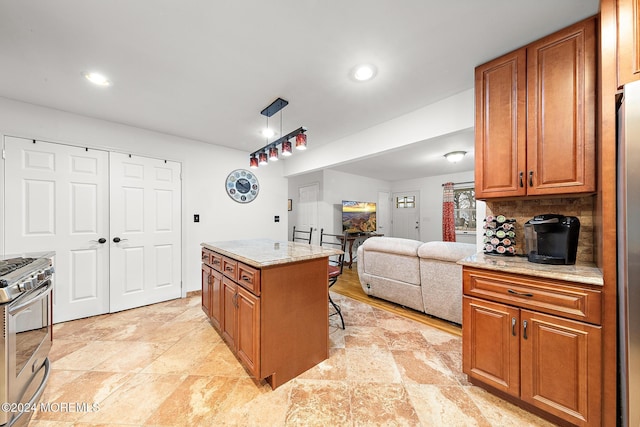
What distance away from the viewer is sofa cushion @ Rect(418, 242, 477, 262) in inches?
93.7

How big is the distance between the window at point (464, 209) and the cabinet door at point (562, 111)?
484cm

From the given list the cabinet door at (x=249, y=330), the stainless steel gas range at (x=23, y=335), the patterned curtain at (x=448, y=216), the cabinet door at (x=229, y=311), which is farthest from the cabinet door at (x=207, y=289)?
the patterned curtain at (x=448, y=216)

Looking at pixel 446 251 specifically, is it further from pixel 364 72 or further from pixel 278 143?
pixel 278 143

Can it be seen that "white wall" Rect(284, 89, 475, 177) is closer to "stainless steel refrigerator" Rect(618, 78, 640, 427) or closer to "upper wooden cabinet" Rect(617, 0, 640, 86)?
"upper wooden cabinet" Rect(617, 0, 640, 86)

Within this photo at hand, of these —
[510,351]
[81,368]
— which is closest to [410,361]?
[510,351]

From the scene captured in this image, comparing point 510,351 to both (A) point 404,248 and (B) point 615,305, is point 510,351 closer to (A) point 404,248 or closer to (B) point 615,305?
(B) point 615,305

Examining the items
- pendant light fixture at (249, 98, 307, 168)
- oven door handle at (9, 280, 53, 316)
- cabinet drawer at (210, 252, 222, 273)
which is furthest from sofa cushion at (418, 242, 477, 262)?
oven door handle at (9, 280, 53, 316)

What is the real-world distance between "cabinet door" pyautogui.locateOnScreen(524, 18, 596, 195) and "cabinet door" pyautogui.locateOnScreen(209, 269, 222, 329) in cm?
258

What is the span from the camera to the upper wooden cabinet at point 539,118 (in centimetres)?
138

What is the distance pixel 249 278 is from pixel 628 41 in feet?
8.02

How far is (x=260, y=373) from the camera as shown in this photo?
1.49 m

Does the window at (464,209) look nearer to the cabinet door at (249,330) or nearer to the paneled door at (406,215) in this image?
the paneled door at (406,215)

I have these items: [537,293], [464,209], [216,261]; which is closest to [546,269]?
[537,293]

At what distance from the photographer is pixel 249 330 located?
1.60 m
